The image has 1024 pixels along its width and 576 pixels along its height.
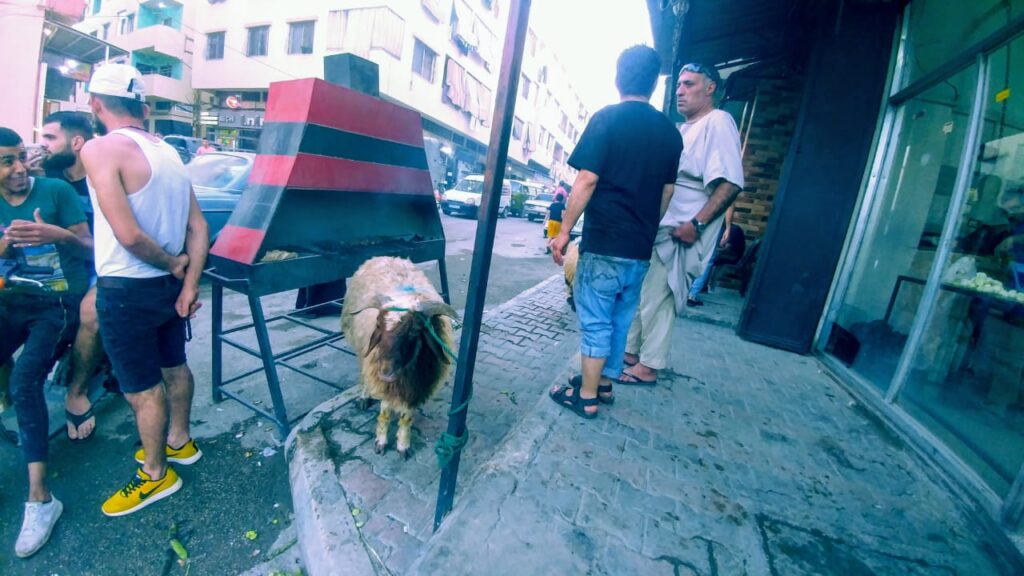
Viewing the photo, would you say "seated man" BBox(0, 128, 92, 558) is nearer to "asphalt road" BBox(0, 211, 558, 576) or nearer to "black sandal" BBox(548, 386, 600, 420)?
"asphalt road" BBox(0, 211, 558, 576)

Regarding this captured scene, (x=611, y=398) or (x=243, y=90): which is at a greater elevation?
(x=243, y=90)

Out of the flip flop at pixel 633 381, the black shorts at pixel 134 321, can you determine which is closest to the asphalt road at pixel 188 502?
the black shorts at pixel 134 321

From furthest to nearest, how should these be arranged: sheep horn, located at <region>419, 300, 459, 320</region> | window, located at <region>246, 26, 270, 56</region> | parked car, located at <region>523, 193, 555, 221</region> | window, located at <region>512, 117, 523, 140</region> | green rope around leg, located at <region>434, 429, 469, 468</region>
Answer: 1. window, located at <region>512, 117, 523, 140</region>
2. parked car, located at <region>523, 193, 555, 221</region>
3. window, located at <region>246, 26, 270, 56</region>
4. sheep horn, located at <region>419, 300, 459, 320</region>
5. green rope around leg, located at <region>434, 429, 469, 468</region>

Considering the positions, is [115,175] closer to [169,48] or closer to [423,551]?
[423,551]

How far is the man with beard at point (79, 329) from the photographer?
9.34 feet

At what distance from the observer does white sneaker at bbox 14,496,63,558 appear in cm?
205

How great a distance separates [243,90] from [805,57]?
28.2m

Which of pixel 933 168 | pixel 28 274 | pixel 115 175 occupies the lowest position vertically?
pixel 28 274

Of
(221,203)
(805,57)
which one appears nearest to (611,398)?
(221,203)

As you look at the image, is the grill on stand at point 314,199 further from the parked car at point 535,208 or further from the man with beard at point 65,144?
the parked car at point 535,208

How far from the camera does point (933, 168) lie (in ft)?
12.5

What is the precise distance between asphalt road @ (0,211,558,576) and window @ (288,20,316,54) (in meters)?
24.1

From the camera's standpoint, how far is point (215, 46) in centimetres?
2483

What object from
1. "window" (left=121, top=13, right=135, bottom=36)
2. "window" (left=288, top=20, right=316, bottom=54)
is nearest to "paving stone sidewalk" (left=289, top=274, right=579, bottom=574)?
"window" (left=288, top=20, right=316, bottom=54)
